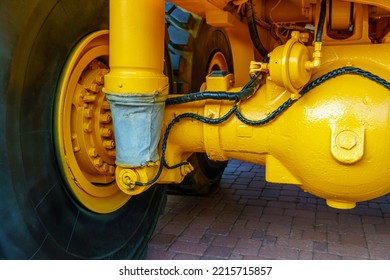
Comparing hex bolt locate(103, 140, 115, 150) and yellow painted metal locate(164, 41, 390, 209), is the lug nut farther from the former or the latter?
yellow painted metal locate(164, 41, 390, 209)

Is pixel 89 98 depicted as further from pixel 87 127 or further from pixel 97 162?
pixel 97 162

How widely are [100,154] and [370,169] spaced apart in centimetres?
105

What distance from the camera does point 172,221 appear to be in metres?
2.69

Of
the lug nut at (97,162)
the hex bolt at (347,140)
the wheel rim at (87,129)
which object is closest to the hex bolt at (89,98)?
the wheel rim at (87,129)

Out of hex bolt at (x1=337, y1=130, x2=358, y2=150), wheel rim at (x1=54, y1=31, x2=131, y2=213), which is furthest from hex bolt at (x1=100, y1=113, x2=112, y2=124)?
hex bolt at (x1=337, y1=130, x2=358, y2=150)

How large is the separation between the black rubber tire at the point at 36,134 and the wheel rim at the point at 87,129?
0.11 feet

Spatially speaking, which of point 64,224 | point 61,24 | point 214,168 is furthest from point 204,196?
A: point 61,24

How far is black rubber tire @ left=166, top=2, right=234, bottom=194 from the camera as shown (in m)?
2.52

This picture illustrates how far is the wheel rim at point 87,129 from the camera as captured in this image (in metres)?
1.43

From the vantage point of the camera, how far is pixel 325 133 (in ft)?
4.67

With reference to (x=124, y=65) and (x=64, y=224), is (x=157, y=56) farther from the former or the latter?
(x=64, y=224)

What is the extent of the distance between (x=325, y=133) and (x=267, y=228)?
1.28m

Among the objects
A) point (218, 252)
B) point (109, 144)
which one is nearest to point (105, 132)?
point (109, 144)

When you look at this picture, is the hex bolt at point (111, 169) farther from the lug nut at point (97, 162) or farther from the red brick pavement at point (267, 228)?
the red brick pavement at point (267, 228)
